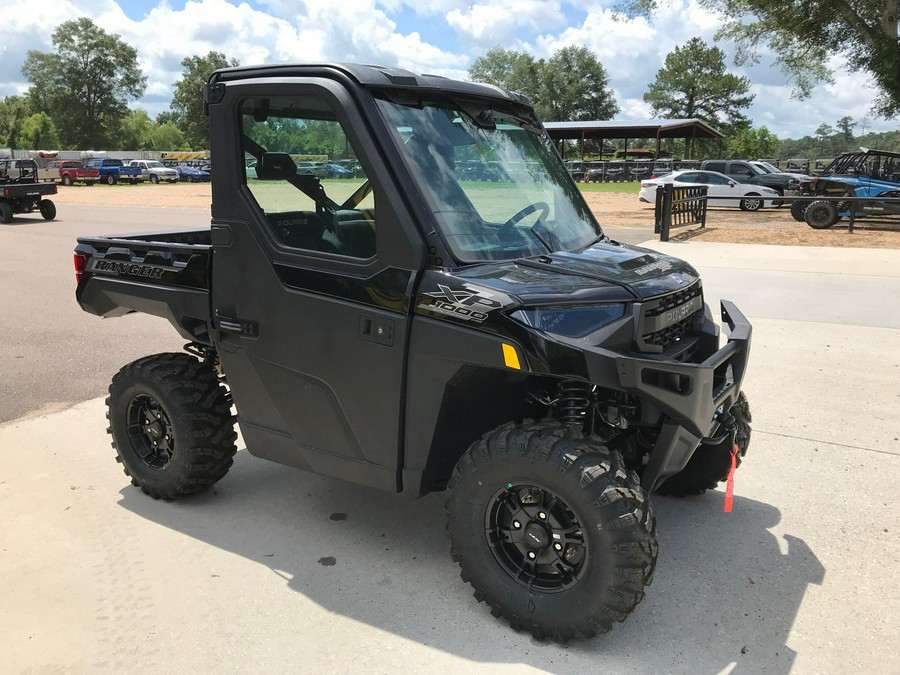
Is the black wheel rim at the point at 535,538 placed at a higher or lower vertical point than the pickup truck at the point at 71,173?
lower

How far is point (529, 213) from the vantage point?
3467 millimetres

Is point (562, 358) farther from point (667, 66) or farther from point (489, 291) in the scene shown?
point (667, 66)

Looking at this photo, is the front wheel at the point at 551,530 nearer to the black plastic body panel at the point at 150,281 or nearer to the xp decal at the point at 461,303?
the xp decal at the point at 461,303

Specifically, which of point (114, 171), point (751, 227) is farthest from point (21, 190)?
point (114, 171)

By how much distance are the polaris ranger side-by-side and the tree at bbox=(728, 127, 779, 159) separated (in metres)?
80.7

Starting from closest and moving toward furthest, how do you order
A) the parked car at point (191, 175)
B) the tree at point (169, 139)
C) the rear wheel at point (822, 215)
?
the rear wheel at point (822, 215), the parked car at point (191, 175), the tree at point (169, 139)

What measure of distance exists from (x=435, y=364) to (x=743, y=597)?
165cm

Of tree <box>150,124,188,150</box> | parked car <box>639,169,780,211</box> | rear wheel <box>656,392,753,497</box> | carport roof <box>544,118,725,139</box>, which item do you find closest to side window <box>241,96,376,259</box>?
rear wheel <box>656,392,753,497</box>

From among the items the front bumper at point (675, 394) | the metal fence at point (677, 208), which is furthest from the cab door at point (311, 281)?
the metal fence at point (677, 208)

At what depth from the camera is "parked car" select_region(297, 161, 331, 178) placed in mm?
3357

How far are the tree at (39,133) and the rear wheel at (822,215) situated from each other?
102328mm

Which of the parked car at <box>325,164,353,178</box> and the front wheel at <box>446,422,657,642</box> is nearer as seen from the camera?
the front wheel at <box>446,422,657,642</box>

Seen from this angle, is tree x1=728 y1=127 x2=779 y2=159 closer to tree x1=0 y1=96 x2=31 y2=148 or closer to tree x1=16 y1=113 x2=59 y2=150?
tree x1=16 y1=113 x2=59 y2=150

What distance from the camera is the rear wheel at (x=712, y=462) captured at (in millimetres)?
3936
